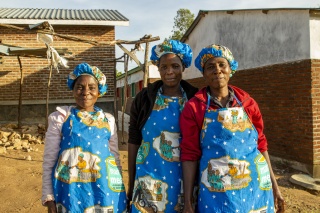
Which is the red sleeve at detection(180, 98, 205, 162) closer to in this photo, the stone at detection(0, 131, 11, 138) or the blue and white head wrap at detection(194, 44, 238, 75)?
the blue and white head wrap at detection(194, 44, 238, 75)

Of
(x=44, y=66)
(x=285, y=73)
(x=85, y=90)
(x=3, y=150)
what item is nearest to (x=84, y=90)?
(x=85, y=90)

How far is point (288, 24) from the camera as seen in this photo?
6336 millimetres

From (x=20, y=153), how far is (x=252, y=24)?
660cm

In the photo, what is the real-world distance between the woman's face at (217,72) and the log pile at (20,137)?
6.76 metres

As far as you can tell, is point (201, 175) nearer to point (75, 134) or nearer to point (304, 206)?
point (75, 134)

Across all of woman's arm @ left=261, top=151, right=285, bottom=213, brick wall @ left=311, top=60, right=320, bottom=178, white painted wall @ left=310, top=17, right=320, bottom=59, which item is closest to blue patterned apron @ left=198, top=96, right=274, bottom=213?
woman's arm @ left=261, top=151, right=285, bottom=213

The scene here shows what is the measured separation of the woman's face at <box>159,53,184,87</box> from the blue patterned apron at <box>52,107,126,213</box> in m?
0.63

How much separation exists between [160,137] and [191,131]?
0.78ft

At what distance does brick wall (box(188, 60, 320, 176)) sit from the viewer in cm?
577

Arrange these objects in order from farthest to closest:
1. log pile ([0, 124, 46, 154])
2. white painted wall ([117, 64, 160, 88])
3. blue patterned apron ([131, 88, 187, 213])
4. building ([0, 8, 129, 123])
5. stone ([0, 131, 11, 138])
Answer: white painted wall ([117, 64, 160, 88]), building ([0, 8, 129, 123]), stone ([0, 131, 11, 138]), log pile ([0, 124, 46, 154]), blue patterned apron ([131, 88, 187, 213])

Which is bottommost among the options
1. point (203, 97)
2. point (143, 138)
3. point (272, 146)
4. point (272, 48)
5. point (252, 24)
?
point (272, 146)

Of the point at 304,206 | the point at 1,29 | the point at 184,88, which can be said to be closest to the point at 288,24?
the point at 304,206

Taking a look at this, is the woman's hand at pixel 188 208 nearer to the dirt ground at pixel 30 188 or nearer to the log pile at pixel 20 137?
the dirt ground at pixel 30 188

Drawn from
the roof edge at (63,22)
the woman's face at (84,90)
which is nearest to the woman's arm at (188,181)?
the woman's face at (84,90)
